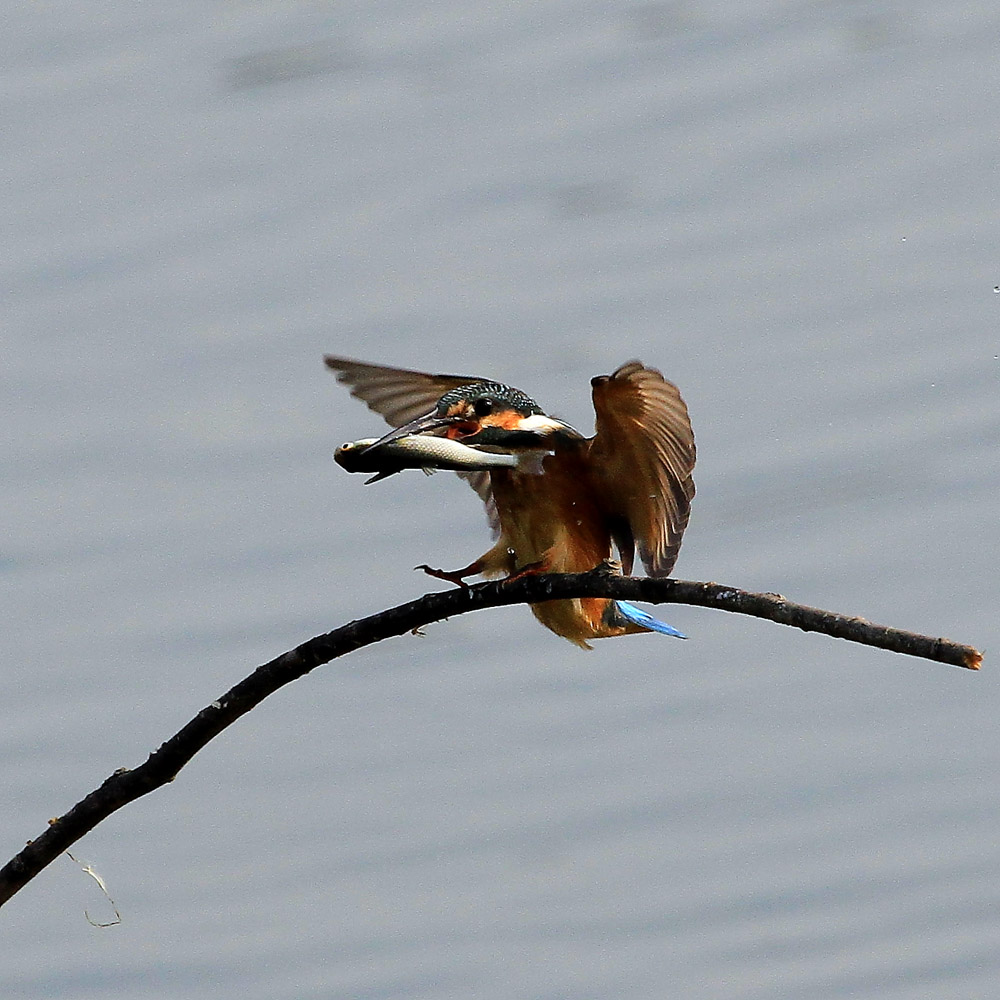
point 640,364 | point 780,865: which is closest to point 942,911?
point 780,865

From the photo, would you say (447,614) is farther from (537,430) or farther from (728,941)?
(728,941)

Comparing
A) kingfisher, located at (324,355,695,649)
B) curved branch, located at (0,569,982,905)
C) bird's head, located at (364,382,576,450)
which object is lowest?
curved branch, located at (0,569,982,905)

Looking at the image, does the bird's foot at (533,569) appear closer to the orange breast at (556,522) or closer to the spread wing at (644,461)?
the orange breast at (556,522)

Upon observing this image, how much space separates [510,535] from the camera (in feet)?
10.1

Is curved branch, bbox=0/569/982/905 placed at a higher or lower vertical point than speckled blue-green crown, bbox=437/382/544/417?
lower

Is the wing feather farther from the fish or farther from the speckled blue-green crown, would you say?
the fish

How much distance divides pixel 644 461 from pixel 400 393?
582 mm

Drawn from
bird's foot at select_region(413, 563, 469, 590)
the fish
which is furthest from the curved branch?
bird's foot at select_region(413, 563, 469, 590)

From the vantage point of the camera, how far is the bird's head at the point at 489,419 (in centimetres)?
295

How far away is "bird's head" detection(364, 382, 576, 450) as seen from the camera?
9.66 ft

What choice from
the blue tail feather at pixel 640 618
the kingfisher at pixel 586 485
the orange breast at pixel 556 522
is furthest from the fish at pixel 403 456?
the blue tail feather at pixel 640 618

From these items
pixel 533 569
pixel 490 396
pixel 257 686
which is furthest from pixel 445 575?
pixel 257 686

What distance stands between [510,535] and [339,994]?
58.4 inches

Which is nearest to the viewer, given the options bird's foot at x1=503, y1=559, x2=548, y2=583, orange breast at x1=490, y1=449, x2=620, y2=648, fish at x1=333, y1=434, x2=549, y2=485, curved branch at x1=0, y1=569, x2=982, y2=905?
curved branch at x1=0, y1=569, x2=982, y2=905
